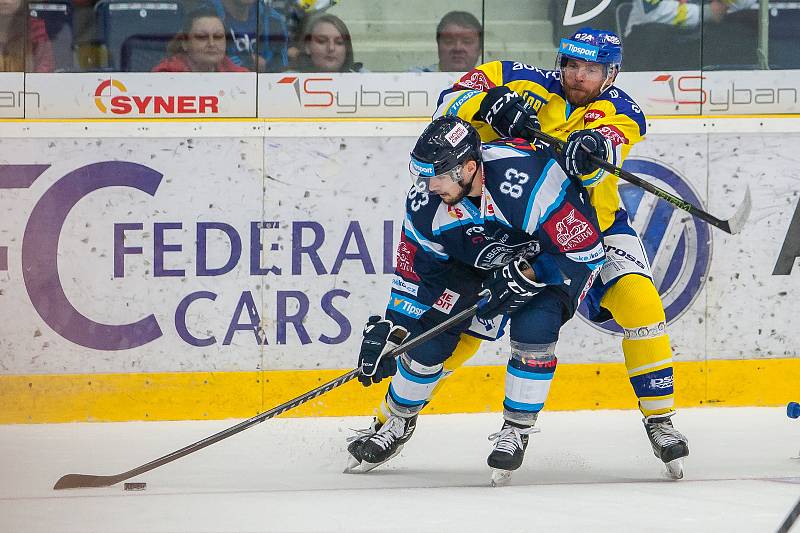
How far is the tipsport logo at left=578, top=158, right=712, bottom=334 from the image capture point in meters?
4.87

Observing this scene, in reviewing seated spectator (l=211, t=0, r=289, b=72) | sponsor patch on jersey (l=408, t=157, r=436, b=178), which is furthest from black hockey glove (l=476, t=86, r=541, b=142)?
seated spectator (l=211, t=0, r=289, b=72)

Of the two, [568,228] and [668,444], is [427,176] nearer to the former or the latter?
[568,228]

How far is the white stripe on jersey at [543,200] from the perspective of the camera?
11.4ft

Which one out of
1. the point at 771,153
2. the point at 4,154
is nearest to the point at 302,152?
the point at 4,154

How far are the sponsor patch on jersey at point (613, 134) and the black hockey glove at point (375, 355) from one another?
787 mm

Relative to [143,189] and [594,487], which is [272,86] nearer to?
[143,189]

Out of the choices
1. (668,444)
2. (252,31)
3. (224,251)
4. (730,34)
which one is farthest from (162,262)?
(730,34)

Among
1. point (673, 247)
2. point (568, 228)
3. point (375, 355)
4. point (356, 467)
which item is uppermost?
point (568, 228)

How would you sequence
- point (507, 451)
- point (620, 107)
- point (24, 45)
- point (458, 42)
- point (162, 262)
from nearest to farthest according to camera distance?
point (507, 451) < point (620, 107) < point (162, 262) < point (24, 45) < point (458, 42)

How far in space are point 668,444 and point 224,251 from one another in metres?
1.80

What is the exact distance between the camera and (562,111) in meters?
3.87

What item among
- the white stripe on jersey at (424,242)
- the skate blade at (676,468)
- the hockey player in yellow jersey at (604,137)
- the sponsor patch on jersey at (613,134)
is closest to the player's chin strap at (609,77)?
the hockey player in yellow jersey at (604,137)

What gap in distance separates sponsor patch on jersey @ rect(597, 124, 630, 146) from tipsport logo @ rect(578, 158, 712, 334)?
3.93 ft

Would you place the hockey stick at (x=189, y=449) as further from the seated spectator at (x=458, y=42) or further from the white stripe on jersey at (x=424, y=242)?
the seated spectator at (x=458, y=42)
